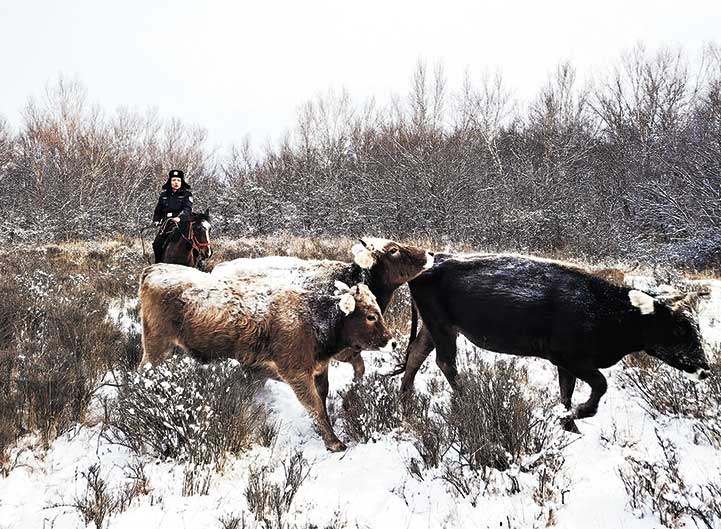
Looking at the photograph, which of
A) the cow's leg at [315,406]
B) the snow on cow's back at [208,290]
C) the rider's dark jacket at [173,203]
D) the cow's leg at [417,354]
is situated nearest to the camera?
the cow's leg at [315,406]

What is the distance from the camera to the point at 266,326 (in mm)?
4117

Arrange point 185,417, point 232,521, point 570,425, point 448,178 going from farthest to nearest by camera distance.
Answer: point 448,178
point 570,425
point 185,417
point 232,521

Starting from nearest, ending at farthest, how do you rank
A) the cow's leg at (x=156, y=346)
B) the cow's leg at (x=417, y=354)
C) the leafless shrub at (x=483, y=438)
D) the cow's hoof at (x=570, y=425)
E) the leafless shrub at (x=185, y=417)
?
the leafless shrub at (x=483, y=438) → the leafless shrub at (x=185, y=417) → the cow's hoof at (x=570, y=425) → the cow's leg at (x=156, y=346) → the cow's leg at (x=417, y=354)

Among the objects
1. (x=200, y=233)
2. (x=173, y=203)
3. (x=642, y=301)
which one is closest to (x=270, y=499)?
(x=642, y=301)

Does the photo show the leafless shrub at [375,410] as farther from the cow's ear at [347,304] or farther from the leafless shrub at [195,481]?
the leafless shrub at [195,481]

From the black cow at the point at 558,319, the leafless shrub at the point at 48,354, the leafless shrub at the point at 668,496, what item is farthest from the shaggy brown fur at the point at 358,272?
the leafless shrub at the point at 668,496

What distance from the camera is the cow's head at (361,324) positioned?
3986mm

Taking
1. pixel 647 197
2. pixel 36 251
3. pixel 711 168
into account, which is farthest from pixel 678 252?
pixel 36 251

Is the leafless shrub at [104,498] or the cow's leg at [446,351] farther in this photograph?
the cow's leg at [446,351]

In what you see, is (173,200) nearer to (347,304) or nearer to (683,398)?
(347,304)

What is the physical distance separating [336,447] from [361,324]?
1.05 metres

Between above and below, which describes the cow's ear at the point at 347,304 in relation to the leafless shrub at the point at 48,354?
above

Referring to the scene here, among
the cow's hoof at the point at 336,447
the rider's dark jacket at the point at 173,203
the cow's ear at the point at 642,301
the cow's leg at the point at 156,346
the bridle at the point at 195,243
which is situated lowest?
the cow's hoof at the point at 336,447

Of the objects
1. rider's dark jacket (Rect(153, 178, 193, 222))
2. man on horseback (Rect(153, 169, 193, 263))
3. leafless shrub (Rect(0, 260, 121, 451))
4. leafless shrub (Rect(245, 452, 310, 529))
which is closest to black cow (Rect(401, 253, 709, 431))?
leafless shrub (Rect(245, 452, 310, 529))
